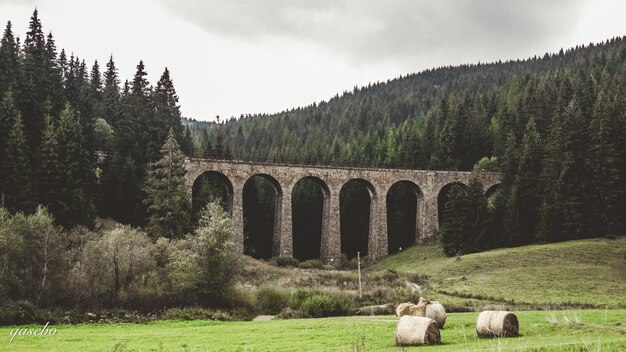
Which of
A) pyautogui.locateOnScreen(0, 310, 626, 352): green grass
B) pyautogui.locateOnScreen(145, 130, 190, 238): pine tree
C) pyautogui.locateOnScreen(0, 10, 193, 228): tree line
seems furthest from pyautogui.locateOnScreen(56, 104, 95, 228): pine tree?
pyautogui.locateOnScreen(0, 310, 626, 352): green grass

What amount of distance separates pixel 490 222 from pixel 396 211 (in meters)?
24.1

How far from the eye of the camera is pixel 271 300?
36.4m

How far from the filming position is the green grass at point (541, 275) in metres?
38.8

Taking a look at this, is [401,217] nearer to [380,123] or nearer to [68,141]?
[68,141]

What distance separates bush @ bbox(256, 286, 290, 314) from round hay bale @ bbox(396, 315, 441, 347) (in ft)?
66.4

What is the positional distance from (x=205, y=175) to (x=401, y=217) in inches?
1269

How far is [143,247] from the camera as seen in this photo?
37.9 m

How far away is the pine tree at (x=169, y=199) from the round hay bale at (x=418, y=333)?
104 feet

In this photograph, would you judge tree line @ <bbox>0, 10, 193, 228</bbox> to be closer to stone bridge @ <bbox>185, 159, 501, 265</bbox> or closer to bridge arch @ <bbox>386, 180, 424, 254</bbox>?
stone bridge @ <bbox>185, 159, 501, 265</bbox>

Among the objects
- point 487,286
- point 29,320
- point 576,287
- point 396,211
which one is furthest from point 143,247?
point 396,211

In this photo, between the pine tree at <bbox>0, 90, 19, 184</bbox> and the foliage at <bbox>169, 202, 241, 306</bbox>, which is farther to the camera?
the pine tree at <bbox>0, 90, 19, 184</bbox>

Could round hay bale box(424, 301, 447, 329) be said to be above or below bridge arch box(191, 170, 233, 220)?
below

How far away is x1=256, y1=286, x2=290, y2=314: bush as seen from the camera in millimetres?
35750

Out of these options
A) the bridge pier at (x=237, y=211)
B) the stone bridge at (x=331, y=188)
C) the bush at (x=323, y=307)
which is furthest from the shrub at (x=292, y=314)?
the bridge pier at (x=237, y=211)
